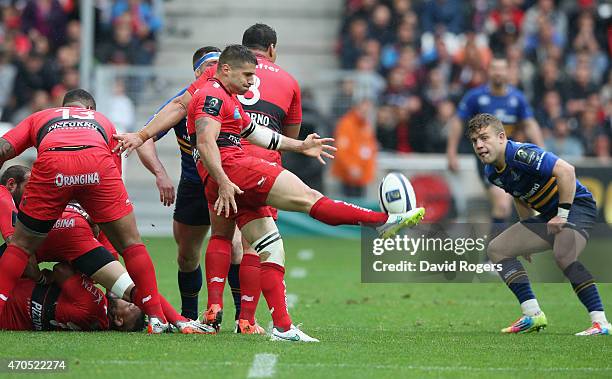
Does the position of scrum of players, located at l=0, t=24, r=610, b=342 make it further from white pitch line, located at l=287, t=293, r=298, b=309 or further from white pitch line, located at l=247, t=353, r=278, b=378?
white pitch line, located at l=287, t=293, r=298, b=309

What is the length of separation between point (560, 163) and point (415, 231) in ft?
5.78

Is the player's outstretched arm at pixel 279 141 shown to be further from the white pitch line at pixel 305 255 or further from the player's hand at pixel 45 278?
the white pitch line at pixel 305 255

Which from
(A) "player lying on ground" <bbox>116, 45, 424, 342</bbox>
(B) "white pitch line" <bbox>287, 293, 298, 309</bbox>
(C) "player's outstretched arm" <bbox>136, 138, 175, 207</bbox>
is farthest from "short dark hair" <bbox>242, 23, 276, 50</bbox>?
(B) "white pitch line" <bbox>287, 293, 298, 309</bbox>

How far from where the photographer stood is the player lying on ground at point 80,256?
323 inches

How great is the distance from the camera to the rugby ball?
7.30 m

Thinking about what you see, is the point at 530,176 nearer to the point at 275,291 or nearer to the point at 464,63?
the point at 275,291

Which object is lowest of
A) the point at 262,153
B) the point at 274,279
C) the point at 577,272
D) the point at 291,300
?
the point at 291,300

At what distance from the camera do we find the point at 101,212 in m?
7.92

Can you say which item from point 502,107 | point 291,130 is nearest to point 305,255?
point 502,107

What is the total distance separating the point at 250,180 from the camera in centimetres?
746

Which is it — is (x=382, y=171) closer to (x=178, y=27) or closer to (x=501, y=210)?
(x=501, y=210)

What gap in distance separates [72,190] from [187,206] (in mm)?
1232

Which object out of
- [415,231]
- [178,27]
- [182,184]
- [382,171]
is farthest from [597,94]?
[182,184]

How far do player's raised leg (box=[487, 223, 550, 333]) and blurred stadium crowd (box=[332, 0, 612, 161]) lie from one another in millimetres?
10173
